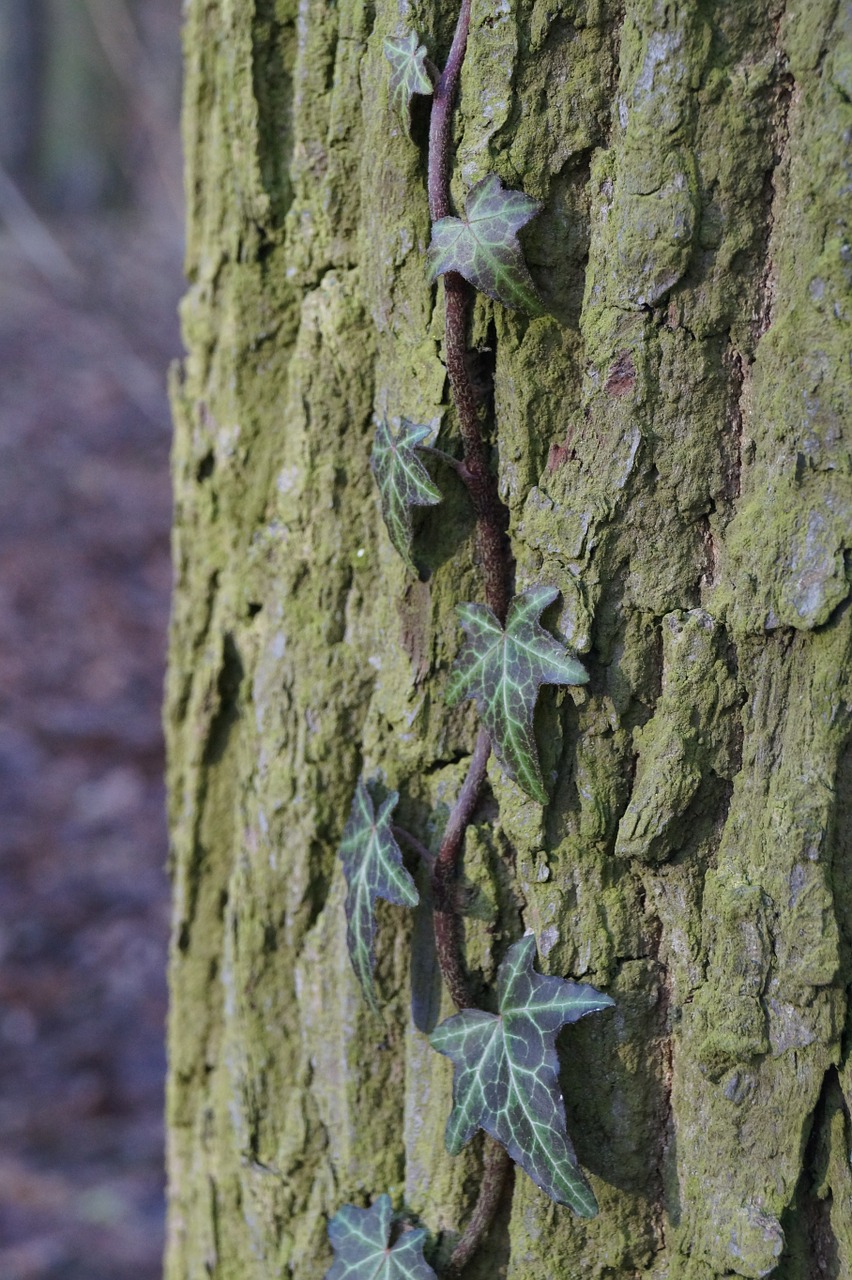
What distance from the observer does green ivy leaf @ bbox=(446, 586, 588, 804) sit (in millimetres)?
870

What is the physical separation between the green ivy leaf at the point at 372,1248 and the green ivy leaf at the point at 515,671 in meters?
0.48

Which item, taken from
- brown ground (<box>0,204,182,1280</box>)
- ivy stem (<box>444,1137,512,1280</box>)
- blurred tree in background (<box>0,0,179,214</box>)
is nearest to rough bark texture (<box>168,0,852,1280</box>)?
ivy stem (<box>444,1137,512,1280</box>)

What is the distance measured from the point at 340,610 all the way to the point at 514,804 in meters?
0.30

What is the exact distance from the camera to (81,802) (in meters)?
3.23

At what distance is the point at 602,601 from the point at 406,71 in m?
0.49

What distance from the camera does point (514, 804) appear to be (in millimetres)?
932

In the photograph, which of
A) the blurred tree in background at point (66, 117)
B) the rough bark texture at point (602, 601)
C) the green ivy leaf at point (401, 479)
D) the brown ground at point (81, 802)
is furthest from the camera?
the blurred tree in background at point (66, 117)

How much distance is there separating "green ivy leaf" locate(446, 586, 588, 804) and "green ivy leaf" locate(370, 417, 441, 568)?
0.10 metres

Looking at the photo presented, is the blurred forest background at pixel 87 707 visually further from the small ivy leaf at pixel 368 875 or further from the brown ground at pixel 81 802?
the small ivy leaf at pixel 368 875

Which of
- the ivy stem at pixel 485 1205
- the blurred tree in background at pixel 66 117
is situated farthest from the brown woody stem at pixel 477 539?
the blurred tree in background at pixel 66 117

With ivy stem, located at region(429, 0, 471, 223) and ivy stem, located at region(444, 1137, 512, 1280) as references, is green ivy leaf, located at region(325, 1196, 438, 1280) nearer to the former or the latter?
ivy stem, located at region(444, 1137, 512, 1280)

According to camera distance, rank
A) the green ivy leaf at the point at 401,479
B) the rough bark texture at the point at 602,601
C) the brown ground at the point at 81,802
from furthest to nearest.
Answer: the brown ground at the point at 81,802, the green ivy leaf at the point at 401,479, the rough bark texture at the point at 602,601

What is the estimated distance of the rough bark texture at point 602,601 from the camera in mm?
802

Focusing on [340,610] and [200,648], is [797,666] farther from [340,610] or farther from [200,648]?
[200,648]
